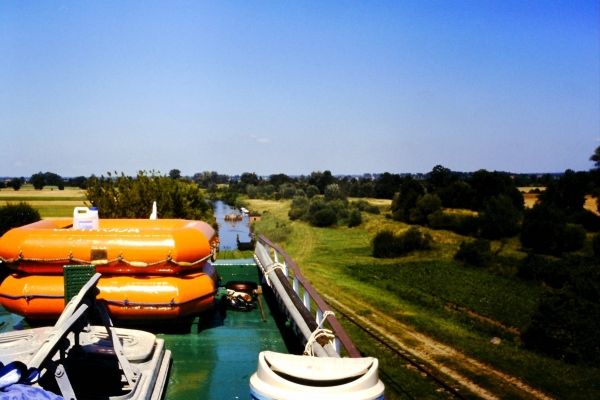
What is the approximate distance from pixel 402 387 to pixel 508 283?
19684 millimetres

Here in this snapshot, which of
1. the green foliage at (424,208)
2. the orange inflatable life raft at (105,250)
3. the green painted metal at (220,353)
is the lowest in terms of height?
the green foliage at (424,208)

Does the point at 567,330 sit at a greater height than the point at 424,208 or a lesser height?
lesser

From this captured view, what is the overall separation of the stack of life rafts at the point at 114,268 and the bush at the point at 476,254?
3140 cm

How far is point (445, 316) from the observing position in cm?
2156

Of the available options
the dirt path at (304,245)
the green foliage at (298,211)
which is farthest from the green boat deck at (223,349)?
the green foliage at (298,211)

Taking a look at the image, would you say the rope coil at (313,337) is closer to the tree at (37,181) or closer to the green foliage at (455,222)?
the green foliage at (455,222)

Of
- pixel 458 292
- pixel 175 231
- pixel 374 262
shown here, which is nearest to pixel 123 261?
pixel 175 231

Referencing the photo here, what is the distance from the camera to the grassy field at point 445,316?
13.3 meters

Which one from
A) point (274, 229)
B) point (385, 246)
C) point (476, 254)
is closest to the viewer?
point (476, 254)

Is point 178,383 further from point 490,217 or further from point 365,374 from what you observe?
point 490,217

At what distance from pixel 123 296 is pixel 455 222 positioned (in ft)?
155

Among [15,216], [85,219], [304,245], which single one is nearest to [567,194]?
[304,245]

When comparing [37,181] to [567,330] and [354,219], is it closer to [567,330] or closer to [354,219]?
[354,219]

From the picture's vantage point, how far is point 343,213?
58.6 m
